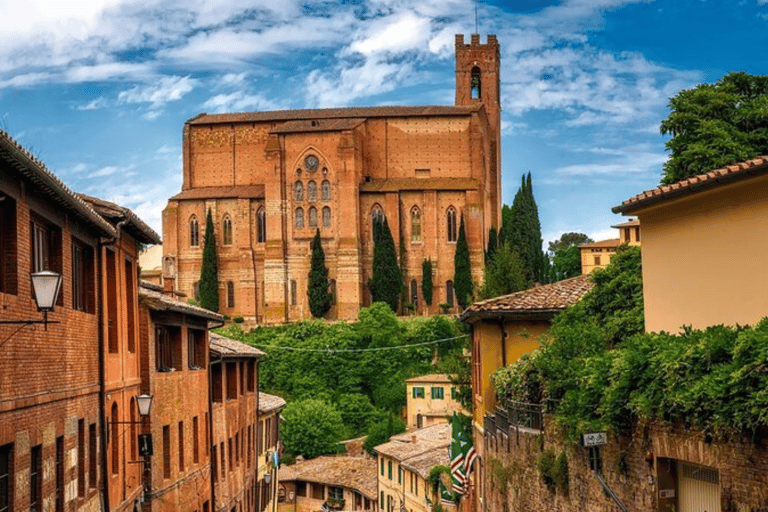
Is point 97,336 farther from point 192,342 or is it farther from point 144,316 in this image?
point 192,342

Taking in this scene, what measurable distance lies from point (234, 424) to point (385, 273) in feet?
211

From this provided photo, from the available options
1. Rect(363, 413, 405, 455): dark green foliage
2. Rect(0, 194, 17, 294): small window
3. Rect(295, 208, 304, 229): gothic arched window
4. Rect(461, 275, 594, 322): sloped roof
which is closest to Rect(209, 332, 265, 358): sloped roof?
Rect(461, 275, 594, 322): sloped roof

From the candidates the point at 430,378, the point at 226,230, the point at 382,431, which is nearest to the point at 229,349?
the point at 382,431

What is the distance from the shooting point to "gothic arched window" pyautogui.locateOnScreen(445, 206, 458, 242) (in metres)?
101

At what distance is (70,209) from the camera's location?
16.1 metres

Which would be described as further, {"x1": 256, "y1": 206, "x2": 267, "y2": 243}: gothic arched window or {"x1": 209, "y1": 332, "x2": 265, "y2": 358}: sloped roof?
{"x1": 256, "y1": 206, "x2": 267, "y2": 243}: gothic arched window

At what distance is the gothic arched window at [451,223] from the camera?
3967 inches

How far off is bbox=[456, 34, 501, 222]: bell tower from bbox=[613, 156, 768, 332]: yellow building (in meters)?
93.1

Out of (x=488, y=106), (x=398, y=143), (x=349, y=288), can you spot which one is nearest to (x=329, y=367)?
(x=349, y=288)

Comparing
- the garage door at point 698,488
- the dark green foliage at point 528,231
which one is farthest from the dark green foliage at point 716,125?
the dark green foliage at point 528,231

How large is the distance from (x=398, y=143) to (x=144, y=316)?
8269cm

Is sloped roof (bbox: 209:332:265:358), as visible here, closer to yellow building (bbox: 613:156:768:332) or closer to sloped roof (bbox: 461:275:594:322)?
sloped roof (bbox: 461:275:594:322)

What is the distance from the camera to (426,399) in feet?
267

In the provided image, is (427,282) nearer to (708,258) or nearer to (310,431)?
(310,431)
